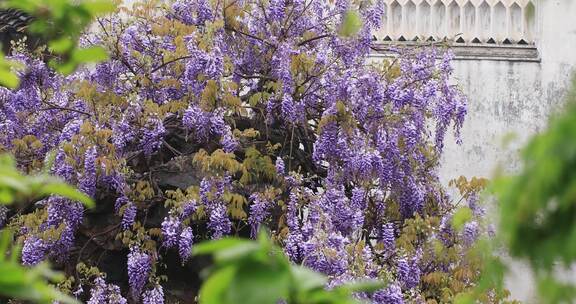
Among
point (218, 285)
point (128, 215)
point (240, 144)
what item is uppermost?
point (240, 144)

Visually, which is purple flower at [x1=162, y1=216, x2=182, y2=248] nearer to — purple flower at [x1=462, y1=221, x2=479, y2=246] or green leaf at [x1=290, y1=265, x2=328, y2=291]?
purple flower at [x1=462, y1=221, x2=479, y2=246]

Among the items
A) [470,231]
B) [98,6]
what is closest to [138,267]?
[470,231]

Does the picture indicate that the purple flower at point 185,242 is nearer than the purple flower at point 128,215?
Yes

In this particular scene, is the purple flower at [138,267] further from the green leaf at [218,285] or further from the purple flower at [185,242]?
the green leaf at [218,285]

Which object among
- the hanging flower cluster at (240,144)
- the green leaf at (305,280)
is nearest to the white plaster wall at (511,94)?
the hanging flower cluster at (240,144)

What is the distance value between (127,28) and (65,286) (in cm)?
193

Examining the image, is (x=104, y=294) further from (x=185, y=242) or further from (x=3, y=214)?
(x=3, y=214)

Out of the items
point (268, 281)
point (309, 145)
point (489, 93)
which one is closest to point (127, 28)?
point (309, 145)

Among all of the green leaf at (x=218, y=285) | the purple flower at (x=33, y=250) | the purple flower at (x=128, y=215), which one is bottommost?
the green leaf at (x=218, y=285)

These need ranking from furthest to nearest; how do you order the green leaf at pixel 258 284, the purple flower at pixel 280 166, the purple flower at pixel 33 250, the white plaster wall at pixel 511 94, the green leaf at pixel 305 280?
the white plaster wall at pixel 511 94
the purple flower at pixel 280 166
the purple flower at pixel 33 250
the green leaf at pixel 305 280
the green leaf at pixel 258 284

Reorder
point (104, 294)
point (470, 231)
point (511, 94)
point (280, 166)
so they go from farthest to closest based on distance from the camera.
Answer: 1. point (511, 94)
2. point (280, 166)
3. point (470, 231)
4. point (104, 294)

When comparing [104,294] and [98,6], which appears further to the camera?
[104,294]

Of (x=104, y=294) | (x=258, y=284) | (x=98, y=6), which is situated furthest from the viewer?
(x=104, y=294)

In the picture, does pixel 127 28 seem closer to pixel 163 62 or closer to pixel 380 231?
pixel 163 62
